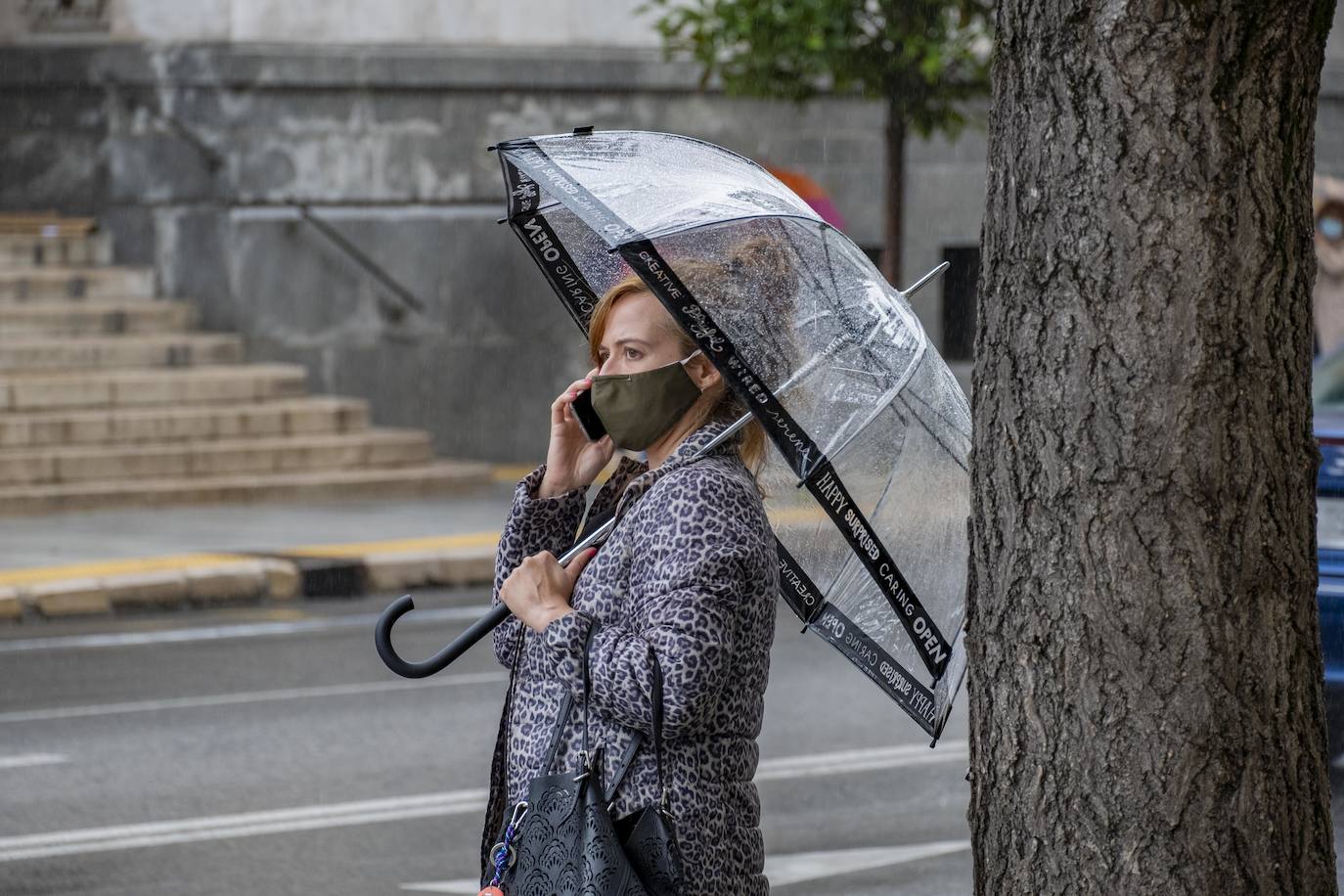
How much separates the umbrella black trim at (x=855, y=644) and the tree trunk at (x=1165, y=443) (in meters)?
0.42

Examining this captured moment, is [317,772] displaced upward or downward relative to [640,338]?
downward

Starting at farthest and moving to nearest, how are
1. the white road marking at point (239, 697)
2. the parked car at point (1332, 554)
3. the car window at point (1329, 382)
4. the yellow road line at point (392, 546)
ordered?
the yellow road line at point (392, 546) < the white road marking at point (239, 697) < the car window at point (1329, 382) < the parked car at point (1332, 554)

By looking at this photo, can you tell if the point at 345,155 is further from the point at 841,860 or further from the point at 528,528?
the point at 528,528

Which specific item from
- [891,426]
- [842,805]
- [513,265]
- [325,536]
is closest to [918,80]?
[513,265]

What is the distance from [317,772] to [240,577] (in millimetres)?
4394

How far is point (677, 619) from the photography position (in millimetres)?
3102

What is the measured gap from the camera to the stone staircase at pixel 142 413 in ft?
47.5

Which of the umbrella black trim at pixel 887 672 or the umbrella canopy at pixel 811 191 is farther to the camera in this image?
the umbrella canopy at pixel 811 191

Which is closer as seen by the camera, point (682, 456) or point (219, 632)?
point (682, 456)

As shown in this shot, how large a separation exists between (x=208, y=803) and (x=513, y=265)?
35.8 ft

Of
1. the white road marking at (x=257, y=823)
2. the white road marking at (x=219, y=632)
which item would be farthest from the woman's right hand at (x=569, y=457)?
the white road marking at (x=219, y=632)

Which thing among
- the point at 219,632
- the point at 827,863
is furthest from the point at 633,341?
the point at 219,632

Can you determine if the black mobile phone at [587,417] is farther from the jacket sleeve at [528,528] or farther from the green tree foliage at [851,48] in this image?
the green tree foliage at [851,48]

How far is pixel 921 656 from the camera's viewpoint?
359cm
